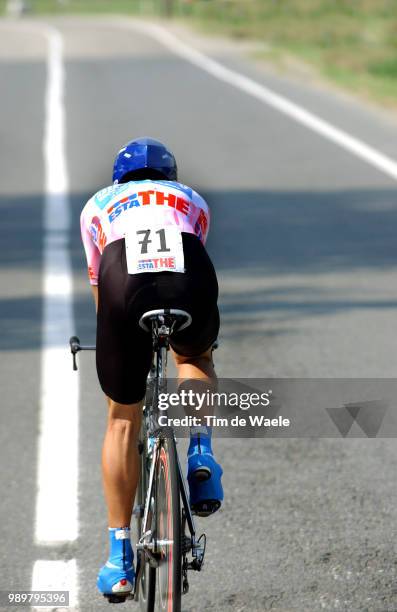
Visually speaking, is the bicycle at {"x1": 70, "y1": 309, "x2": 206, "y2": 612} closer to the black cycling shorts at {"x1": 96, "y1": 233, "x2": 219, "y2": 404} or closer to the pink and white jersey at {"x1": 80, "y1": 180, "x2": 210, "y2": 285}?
the black cycling shorts at {"x1": 96, "y1": 233, "x2": 219, "y2": 404}

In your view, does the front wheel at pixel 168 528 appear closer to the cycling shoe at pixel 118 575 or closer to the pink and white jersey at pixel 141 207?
the cycling shoe at pixel 118 575

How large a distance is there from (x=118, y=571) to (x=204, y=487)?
0.42m

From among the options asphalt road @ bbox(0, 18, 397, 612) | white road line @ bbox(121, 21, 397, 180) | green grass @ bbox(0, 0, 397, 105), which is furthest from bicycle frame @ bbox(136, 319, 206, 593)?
green grass @ bbox(0, 0, 397, 105)

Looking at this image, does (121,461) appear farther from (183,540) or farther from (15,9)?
(15,9)

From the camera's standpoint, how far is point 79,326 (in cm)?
914

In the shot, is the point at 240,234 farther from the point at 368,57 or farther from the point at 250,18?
the point at 250,18

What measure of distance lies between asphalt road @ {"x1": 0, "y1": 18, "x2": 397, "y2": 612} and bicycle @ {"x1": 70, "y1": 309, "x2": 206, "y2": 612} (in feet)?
1.33

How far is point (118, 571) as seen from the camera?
15.4ft

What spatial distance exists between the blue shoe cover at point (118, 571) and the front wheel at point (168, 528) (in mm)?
182

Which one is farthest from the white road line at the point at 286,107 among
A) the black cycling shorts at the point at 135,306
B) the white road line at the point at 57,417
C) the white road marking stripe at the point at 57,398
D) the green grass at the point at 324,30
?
the black cycling shorts at the point at 135,306

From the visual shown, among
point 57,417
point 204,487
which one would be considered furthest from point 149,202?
point 57,417

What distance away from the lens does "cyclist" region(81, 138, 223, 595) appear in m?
4.62

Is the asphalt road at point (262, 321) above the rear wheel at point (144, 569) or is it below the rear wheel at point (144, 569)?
above

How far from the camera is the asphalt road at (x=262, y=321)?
5309mm
